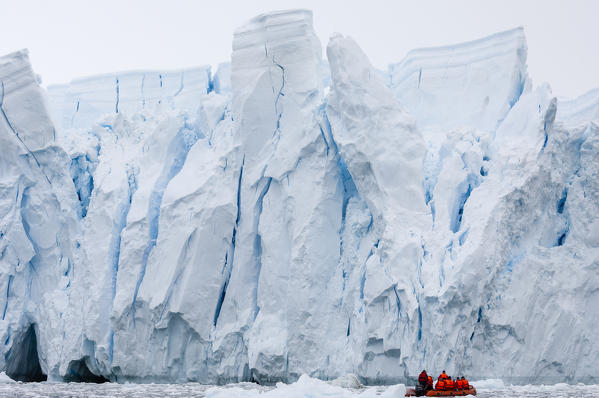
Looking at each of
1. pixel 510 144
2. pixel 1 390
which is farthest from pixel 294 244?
pixel 1 390

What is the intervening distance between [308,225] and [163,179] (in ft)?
12.9

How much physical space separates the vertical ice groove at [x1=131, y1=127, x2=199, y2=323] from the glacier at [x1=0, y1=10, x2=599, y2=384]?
4cm

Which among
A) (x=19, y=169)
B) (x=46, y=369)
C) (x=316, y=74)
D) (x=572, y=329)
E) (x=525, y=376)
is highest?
(x=316, y=74)

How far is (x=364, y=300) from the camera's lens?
43.9ft

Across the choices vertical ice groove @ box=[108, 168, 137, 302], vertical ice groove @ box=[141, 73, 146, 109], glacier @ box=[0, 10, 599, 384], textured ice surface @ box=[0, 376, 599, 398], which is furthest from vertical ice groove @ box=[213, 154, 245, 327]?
vertical ice groove @ box=[141, 73, 146, 109]

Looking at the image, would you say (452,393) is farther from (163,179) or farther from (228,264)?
(163,179)

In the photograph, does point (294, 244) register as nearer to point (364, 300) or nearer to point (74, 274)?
point (364, 300)

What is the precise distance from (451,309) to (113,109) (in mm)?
11225

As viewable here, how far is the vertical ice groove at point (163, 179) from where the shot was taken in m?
15.4

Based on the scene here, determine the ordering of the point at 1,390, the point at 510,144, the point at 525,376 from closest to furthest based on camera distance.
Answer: the point at 1,390
the point at 525,376
the point at 510,144

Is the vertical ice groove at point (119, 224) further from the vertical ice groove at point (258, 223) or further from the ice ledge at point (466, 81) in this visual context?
the ice ledge at point (466, 81)

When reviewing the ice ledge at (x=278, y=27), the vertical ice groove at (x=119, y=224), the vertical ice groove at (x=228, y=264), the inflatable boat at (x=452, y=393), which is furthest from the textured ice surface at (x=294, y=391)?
the ice ledge at (x=278, y=27)

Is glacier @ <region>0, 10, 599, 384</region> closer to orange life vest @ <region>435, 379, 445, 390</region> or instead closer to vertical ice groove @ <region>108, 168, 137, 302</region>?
vertical ice groove @ <region>108, 168, 137, 302</region>

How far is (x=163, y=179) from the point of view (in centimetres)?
1630
